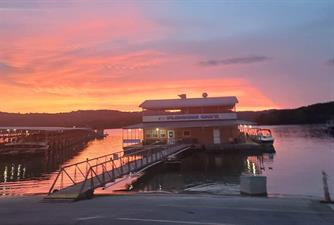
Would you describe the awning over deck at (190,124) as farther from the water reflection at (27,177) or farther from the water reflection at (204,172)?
the water reflection at (27,177)

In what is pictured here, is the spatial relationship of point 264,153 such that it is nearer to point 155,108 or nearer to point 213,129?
point 213,129

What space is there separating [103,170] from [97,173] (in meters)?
6.89

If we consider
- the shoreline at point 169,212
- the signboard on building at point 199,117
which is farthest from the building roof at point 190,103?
the shoreline at point 169,212

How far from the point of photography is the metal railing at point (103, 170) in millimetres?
24573

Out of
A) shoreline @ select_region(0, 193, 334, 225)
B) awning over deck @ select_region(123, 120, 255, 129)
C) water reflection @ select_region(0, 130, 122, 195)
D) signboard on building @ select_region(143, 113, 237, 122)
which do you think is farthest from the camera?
signboard on building @ select_region(143, 113, 237, 122)

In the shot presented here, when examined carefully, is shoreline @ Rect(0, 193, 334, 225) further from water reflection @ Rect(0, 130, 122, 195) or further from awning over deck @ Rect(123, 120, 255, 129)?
awning over deck @ Rect(123, 120, 255, 129)

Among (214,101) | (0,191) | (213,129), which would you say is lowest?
(0,191)

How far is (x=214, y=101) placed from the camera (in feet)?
238

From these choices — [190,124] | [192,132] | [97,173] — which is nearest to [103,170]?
[97,173]

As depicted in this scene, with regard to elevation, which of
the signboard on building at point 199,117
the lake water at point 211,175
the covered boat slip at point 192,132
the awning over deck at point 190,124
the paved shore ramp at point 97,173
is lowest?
the lake water at point 211,175

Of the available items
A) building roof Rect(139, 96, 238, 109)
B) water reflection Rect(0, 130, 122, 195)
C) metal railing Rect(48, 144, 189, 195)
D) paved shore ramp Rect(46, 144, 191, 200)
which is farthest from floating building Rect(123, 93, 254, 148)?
water reflection Rect(0, 130, 122, 195)

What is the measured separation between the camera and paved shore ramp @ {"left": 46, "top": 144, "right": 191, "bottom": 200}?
2211 centimetres

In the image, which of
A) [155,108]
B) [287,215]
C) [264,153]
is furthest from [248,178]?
[155,108]

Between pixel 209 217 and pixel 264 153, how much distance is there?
170ft
